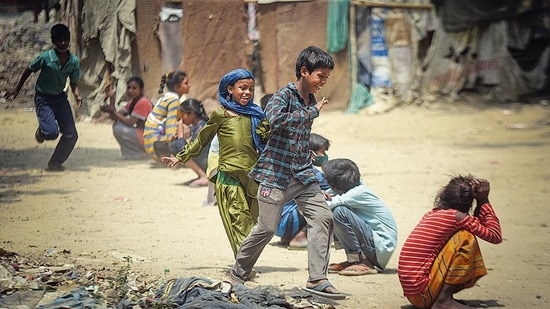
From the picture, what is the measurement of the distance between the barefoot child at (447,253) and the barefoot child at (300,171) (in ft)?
1.53

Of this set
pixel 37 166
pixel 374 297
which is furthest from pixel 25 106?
pixel 374 297

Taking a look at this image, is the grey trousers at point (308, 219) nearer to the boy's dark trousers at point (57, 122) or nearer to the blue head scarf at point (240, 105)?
the blue head scarf at point (240, 105)

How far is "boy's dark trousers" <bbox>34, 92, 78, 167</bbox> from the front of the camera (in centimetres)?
725

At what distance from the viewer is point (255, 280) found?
5.36 meters

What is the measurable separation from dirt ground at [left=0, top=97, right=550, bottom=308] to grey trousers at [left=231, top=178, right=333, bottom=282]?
29cm

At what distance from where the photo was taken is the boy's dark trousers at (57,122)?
7254mm

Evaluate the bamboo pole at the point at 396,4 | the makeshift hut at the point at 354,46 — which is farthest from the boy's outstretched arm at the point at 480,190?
the bamboo pole at the point at 396,4

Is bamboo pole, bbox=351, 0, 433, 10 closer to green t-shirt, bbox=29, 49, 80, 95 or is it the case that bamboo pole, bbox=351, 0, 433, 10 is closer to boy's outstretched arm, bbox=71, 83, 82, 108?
boy's outstretched arm, bbox=71, 83, 82, 108

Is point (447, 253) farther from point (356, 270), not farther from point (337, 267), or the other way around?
point (337, 267)

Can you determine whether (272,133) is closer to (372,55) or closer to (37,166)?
(37,166)

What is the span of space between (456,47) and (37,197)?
31.3ft

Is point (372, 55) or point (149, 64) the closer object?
point (149, 64)

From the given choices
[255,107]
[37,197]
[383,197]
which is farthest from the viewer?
[383,197]

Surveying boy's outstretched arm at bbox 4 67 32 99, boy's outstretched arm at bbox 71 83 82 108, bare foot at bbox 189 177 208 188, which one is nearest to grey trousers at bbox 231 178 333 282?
boy's outstretched arm at bbox 4 67 32 99
